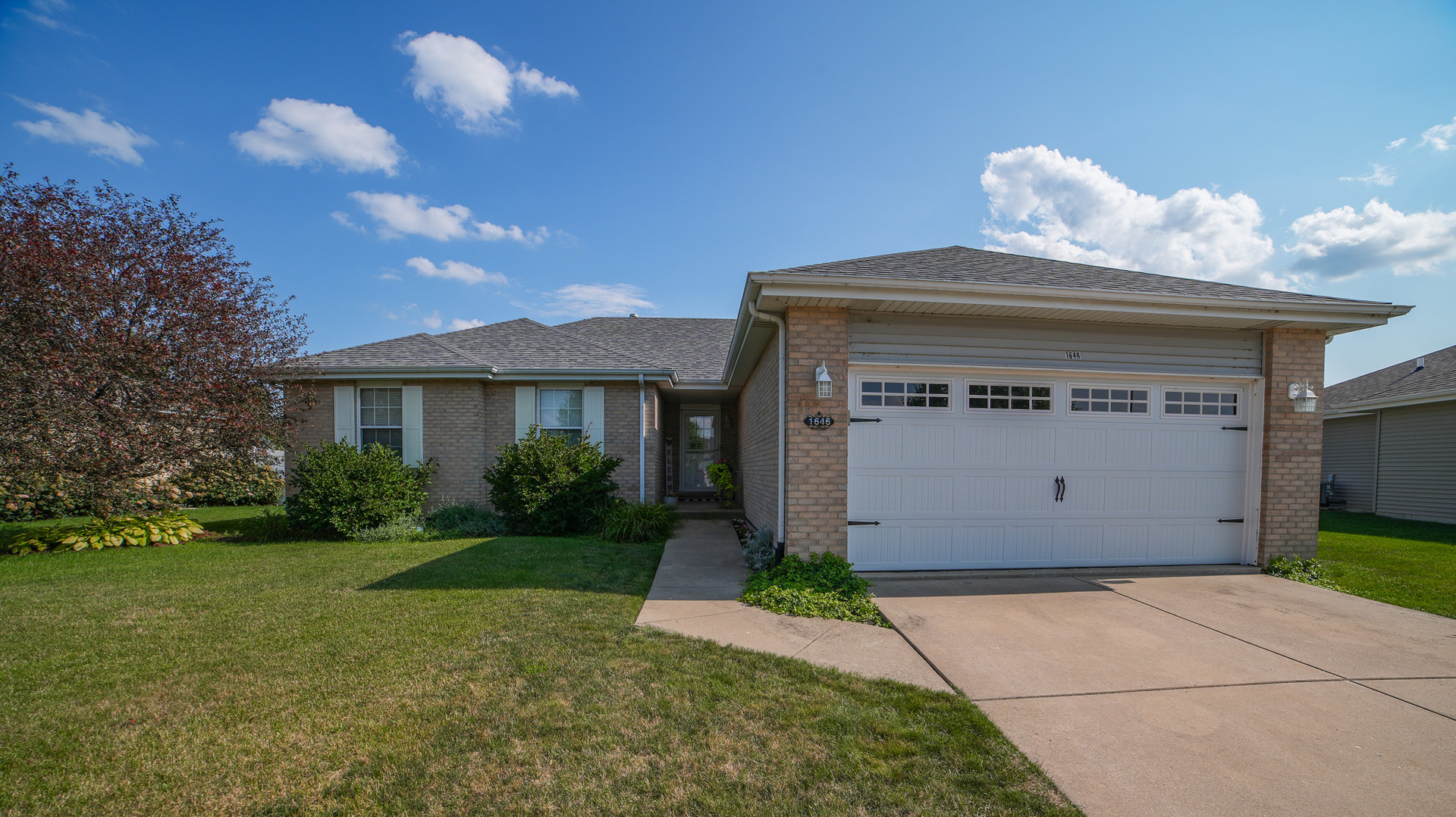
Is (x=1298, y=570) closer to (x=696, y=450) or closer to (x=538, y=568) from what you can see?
(x=538, y=568)

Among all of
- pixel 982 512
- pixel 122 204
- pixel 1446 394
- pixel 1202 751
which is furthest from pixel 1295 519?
pixel 122 204

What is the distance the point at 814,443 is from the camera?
577 centimetres

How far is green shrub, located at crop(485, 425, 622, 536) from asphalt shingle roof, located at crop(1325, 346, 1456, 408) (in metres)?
17.0

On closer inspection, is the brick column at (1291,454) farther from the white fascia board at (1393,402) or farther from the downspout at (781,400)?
the white fascia board at (1393,402)

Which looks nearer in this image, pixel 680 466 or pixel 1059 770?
pixel 1059 770

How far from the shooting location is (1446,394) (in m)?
11.5

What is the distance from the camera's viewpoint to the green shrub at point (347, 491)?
9070 mm

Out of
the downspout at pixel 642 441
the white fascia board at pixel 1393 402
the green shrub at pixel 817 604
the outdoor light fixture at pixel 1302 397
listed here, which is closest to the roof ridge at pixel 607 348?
the downspout at pixel 642 441

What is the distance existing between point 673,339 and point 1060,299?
35.6ft

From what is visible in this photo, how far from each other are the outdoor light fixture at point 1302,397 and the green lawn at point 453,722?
6.43 m

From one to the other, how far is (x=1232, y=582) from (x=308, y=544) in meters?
12.0

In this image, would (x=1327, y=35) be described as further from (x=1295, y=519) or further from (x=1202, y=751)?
(x=1202, y=751)

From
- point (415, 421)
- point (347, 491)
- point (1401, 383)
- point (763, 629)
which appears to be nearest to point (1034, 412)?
point (763, 629)

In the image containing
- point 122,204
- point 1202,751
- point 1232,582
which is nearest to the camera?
point 1202,751
